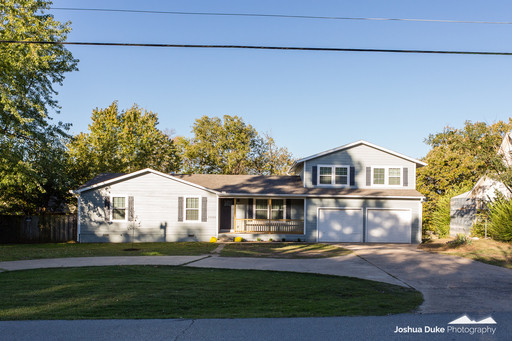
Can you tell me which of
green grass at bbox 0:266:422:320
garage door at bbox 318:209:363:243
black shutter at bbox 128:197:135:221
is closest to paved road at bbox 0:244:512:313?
green grass at bbox 0:266:422:320

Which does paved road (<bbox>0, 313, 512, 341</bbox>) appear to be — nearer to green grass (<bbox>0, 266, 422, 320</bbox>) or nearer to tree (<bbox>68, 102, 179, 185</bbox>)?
green grass (<bbox>0, 266, 422, 320</bbox>)

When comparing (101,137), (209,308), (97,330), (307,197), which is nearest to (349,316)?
(209,308)

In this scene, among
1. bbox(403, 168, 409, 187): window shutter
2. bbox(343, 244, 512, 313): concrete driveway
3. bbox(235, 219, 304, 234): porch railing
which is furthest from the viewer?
bbox(235, 219, 304, 234): porch railing

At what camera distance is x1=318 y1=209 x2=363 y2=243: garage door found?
79.3ft

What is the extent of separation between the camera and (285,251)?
1917 centimetres

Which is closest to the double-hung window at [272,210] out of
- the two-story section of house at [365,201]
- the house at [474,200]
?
the two-story section of house at [365,201]

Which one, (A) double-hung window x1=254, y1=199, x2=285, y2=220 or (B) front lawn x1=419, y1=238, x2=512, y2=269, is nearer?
(B) front lawn x1=419, y1=238, x2=512, y2=269

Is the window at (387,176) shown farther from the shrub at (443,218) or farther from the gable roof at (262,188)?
the shrub at (443,218)

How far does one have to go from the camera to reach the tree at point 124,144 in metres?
36.5

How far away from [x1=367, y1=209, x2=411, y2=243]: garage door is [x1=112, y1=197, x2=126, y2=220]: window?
1392 cm

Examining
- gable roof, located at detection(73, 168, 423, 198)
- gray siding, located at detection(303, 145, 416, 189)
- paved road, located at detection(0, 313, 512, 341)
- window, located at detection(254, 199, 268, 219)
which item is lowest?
paved road, located at detection(0, 313, 512, 341)

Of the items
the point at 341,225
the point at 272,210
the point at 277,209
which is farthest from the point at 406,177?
the point at 272,210

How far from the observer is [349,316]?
686cm

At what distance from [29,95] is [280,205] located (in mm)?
15595
